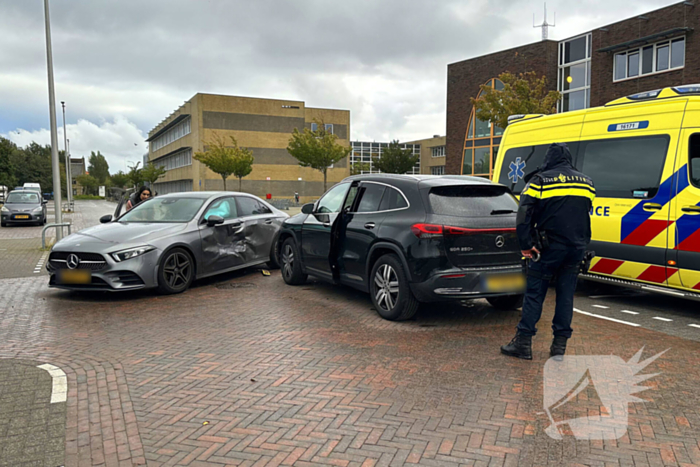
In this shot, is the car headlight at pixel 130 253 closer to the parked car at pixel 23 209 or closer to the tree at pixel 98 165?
the parked car at pixel 23 209

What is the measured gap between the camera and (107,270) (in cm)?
736

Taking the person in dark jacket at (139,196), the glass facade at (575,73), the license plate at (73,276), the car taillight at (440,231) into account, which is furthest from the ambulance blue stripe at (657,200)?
the glass facade at (575,73)

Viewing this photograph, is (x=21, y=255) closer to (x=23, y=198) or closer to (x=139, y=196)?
(x=139, y=196)

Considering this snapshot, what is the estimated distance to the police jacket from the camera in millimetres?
4602

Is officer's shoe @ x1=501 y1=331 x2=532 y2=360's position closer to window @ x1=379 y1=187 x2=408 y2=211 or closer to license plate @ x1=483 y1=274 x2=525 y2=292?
license plate @ x1=483 y1=274 x2=525 y2=292

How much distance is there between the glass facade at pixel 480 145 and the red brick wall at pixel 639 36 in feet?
21.4

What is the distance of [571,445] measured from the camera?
3.28 m

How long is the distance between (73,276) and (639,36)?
26.3 metres

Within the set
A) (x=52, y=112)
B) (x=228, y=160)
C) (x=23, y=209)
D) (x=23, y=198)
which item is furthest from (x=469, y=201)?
(x=228, y=160)

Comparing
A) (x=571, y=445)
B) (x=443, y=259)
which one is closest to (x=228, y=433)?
(x=571, y=445)

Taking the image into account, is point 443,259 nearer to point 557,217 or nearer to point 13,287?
point 557,217

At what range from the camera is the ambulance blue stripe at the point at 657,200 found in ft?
20.9

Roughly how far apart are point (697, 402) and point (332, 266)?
4.41 meters

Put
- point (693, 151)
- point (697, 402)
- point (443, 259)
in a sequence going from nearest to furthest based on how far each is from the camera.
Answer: point (697, 402)
point (443, 259)
point (693, 151)
